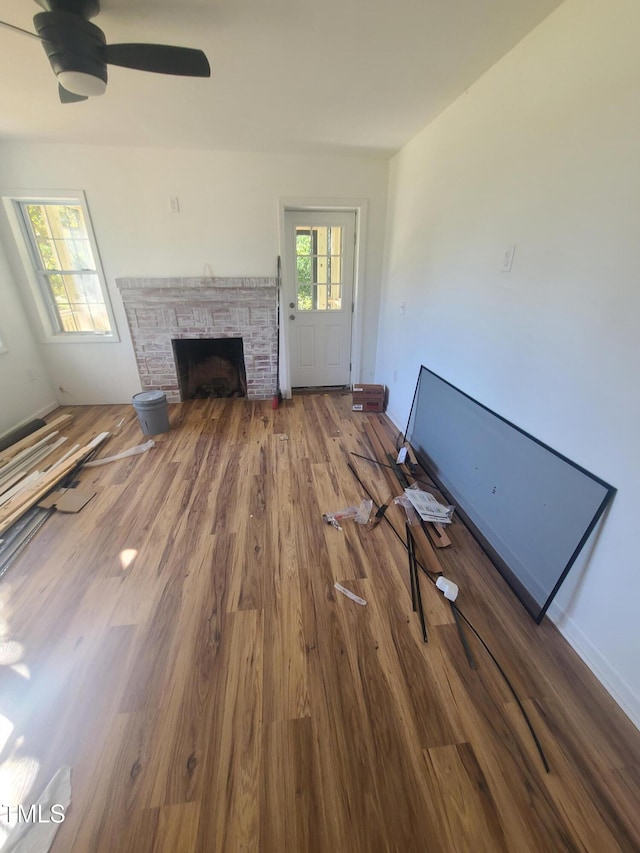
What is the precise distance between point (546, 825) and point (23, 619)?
2.11m

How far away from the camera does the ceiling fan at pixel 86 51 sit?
4.41 feet

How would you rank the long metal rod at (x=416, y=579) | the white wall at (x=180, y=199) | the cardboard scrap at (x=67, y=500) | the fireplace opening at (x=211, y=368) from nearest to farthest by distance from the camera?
the long metal rod at (x=416, y=579), the cardboard scrap at (x=67, y=500), the white wall at (x=180, y=199), the fireplace opening at (x=211, y=368)

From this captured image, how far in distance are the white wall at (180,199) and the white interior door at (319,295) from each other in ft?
0.75

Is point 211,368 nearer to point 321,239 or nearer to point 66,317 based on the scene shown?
point 66,317

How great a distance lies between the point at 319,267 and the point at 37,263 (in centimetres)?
291

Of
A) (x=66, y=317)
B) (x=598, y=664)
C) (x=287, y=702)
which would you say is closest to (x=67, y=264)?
(x=66, y=317)

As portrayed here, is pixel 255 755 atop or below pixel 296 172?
below

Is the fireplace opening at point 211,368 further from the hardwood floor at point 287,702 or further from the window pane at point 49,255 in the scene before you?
the hardwood floor at point 287,702

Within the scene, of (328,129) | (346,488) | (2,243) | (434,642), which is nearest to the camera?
(434,642)

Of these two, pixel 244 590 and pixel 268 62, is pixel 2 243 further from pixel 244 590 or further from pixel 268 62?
pixel 244 590

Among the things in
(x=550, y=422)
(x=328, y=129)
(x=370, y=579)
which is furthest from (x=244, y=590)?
(x=328, y=129)

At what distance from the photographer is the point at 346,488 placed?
2.46m

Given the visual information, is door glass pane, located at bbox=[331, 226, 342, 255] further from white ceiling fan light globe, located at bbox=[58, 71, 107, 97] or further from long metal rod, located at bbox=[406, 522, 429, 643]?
long metal rod, located at bbox=[406, 522, 429, 643]

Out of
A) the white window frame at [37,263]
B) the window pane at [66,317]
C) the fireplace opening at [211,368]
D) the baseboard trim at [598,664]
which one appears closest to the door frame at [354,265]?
the fireplace opening at [211,368]
